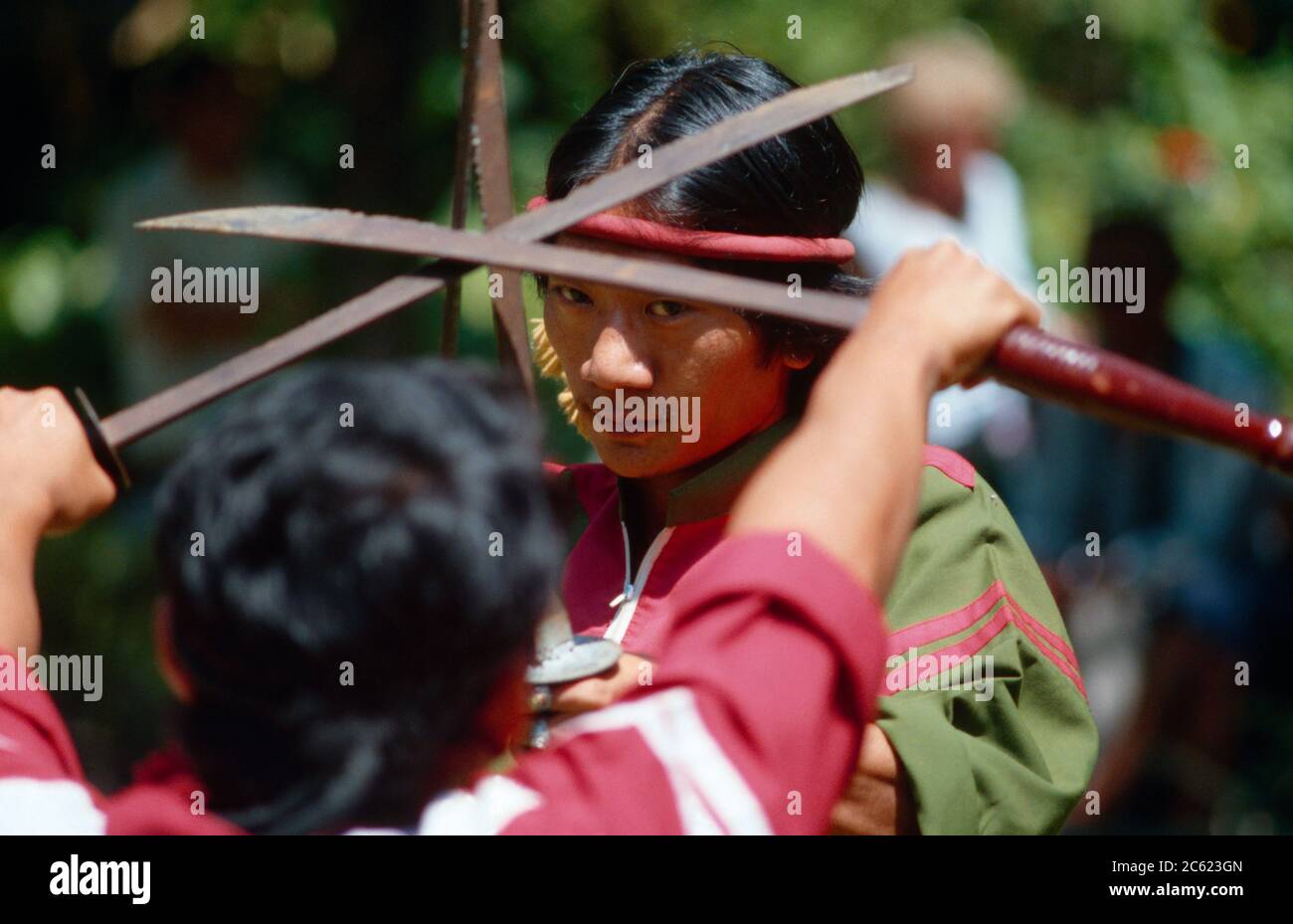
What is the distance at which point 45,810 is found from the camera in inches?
55.3

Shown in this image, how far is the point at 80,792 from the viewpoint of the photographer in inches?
56.2

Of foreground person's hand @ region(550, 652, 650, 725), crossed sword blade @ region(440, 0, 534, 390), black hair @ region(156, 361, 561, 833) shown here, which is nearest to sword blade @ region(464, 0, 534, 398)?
crossed sword blade @ region(440, 0, 534, 390)

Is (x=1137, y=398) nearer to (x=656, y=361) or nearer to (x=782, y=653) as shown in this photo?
(x=782, y=653)

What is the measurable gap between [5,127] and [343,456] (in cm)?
509

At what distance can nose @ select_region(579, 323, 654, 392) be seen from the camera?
2020 mm

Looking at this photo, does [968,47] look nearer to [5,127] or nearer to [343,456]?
[5,127]

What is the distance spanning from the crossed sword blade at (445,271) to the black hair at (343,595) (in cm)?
22

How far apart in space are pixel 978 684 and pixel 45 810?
3.49 feet

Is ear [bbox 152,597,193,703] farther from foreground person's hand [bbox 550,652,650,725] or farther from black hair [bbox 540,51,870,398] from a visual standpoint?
black hair [bbox 540,51,870,398]

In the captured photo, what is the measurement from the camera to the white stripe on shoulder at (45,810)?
140 cm

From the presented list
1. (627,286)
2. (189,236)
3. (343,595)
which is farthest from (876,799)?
(189,236)

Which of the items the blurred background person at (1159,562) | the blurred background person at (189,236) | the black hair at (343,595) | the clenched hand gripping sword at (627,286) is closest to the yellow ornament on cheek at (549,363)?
the clenched hand gripping sword at (627,286)

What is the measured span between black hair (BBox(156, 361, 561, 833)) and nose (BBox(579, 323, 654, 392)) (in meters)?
0.61

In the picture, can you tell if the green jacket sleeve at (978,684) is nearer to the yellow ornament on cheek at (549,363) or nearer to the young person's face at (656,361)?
the young person's face at (656,361)
